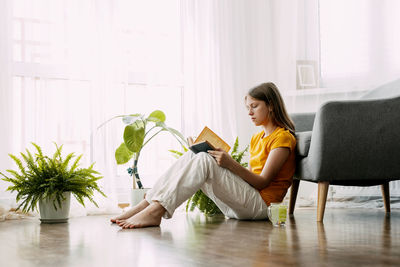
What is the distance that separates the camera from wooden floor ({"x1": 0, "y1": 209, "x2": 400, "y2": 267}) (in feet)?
4.33

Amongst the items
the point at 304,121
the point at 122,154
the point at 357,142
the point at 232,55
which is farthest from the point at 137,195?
the point at 232,55

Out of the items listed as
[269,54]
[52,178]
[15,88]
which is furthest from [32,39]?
[269,54]

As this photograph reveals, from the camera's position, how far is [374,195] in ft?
11.4

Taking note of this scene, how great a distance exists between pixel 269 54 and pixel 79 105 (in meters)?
1.58

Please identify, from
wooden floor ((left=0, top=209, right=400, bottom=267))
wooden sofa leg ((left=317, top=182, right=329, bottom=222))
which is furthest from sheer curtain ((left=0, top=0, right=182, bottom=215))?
wooden sofa leg ((left=317, top=182, right=329, bottom=222))

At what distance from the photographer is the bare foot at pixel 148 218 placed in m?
2.20

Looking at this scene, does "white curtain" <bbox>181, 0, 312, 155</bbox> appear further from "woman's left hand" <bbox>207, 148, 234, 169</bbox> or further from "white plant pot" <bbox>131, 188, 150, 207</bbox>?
"woman's left hand" <bbox>207, 148, 234, 169</bbox>

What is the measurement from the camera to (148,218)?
220 centimetres

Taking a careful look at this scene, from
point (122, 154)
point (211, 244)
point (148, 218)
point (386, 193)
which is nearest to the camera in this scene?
point (211, 244)

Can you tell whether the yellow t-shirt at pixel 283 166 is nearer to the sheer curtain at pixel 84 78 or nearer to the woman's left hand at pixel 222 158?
the woman's left hand at pixel 222 158

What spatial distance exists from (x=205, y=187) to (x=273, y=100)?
543mm

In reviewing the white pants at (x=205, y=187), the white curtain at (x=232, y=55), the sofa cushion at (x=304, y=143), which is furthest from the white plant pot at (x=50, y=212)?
the white curtain at (x=232, y=55)

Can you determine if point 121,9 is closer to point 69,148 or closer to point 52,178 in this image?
point 69,148

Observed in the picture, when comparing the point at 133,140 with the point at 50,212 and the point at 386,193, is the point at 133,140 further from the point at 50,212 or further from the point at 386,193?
the point at 386,193
